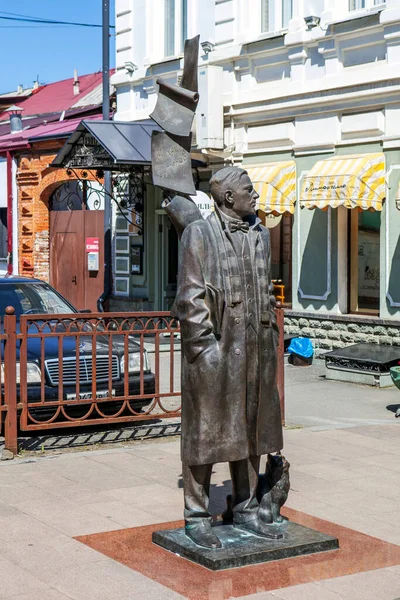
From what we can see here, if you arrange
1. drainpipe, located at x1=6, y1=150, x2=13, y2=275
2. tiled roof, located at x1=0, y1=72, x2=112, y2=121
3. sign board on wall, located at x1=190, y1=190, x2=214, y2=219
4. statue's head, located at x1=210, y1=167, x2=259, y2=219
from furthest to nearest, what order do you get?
tiled roof, located at x1=0, y1=72, x2=112, y2=121
drainpipe, located at x1=6, y1=150, x2=13, y2=275
sign board on wall, located at x1=190, y1=190, x2=214, y2=219
statue's head, located at x1=210, y1=167, x2=259, y2=219

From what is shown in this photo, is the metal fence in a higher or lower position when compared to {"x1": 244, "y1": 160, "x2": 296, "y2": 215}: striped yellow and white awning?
lower

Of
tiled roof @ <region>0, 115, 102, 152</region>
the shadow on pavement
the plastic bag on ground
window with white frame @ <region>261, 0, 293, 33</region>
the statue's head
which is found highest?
window with white frame @ <region>261, 0, 293, 33</region>

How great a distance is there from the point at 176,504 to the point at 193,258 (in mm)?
2203

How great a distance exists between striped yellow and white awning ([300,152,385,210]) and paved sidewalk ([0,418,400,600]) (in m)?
5.14

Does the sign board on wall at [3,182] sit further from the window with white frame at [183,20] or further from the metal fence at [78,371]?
the metal fence at [78,371]

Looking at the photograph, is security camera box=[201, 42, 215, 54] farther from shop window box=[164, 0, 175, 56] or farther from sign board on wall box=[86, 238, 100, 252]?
sign board on wall box=[86, 238, 100, 252]

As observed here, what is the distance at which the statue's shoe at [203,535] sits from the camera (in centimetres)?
596

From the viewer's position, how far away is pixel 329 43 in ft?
53.6

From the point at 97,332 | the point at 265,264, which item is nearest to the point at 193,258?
the point at 265,264

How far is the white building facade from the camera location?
50.2 ft

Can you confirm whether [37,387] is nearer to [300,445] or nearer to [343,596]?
[300,445]

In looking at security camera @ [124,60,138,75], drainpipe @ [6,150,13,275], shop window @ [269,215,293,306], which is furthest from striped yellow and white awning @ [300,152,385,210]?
drainpipe @ [6,150,13,275]

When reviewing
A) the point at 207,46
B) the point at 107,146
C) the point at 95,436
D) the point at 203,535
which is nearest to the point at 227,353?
the point at 203,535

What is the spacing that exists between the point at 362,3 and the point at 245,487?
11565mm
